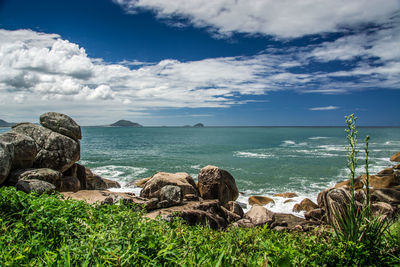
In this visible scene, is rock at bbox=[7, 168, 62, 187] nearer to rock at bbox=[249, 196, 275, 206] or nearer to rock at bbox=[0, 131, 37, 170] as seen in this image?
rock at bbox=[0, 131, 37, 170]

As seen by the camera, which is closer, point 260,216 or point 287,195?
point 260,216

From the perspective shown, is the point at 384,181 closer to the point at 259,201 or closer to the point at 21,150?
the point at 259,201

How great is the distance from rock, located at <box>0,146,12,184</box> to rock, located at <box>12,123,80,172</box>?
3.49 meters

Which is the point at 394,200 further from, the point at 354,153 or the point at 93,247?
the point at 93,247

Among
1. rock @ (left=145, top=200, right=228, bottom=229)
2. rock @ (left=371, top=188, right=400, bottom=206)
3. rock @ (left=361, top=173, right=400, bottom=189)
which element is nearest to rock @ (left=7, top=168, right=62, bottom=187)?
rock @ (left=145, top=200, right=228, bottom=229)

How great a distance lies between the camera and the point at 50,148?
16000mm

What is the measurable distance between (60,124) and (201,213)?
533 inches

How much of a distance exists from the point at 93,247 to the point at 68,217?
1.54 meters

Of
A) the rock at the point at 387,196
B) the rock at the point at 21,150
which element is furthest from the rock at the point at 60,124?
the rock at the point at 387,196

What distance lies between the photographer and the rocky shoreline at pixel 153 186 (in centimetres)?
1092

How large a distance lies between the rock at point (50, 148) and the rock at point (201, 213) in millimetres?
10067

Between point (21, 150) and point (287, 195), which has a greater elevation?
point (21, 150)

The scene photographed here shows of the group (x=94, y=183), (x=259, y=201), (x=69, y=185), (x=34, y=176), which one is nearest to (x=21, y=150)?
(x=34, y=176)

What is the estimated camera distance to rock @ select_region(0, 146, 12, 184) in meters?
11.5
